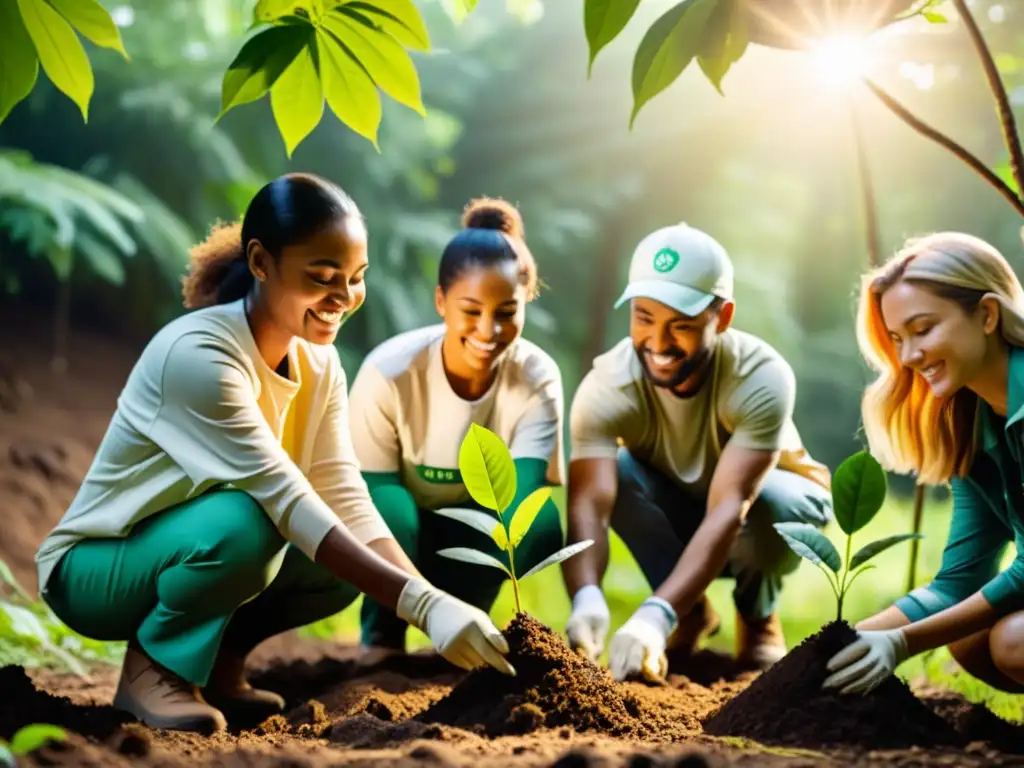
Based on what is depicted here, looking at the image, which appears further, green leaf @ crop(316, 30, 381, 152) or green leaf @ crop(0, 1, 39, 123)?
green leaf @ crop(316, 30, 381, 152)

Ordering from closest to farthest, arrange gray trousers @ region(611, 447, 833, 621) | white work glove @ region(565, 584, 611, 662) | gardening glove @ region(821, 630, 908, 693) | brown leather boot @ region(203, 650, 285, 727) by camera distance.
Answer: gardening glove @ region(821, 630, 908, 693)
brown leather boot @ region(203, 650, 285, 727)
white work glove @ region(565, 584, 611, 662)
gray trousers @ region(611, 447, 833, 621)

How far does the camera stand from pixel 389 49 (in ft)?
5.14

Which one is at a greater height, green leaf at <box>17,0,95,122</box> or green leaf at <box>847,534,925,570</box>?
green leaf at <box>17,0,95,122</box>

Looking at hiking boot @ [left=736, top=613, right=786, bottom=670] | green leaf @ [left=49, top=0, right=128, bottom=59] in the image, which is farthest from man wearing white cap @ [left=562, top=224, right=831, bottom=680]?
green leaf @ [left=49, top=0, right=128, bottom=59]

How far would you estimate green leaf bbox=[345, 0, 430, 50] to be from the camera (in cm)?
153

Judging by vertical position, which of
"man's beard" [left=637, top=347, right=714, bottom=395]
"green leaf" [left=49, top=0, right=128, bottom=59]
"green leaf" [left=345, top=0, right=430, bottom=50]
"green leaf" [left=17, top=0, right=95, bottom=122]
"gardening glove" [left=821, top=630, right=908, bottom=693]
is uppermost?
"green leaf" [left=345, top=0, right=430, bottom=50]

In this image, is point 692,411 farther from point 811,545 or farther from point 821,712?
point 821,712

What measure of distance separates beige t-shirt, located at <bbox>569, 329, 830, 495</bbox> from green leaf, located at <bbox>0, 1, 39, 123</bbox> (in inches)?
48.4

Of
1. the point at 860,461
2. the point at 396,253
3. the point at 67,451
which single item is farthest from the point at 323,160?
the point at 860,461

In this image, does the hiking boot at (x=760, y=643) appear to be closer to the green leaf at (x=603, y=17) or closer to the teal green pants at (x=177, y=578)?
the teal green pants at (x=177, y=578)

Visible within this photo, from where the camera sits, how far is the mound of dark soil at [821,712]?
4.68 ft

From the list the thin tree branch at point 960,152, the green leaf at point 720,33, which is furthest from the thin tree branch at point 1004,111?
the green leaf at point 720,33

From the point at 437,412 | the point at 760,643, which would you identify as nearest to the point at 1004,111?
the point at 437,412

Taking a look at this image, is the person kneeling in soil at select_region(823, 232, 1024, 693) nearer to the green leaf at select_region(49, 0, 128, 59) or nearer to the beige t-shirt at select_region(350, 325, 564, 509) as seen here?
the beige t-shirt at select_region(350, 325, 564, 509)
